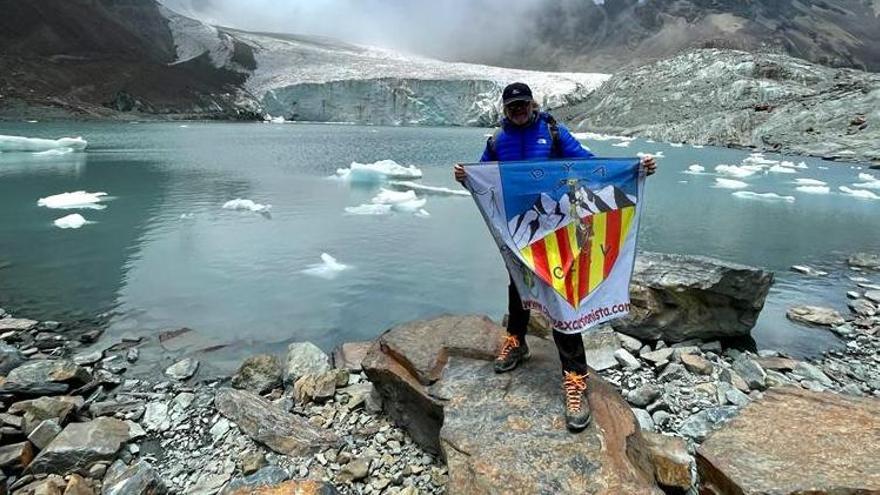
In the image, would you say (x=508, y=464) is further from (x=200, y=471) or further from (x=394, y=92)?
(x=394, y=92)

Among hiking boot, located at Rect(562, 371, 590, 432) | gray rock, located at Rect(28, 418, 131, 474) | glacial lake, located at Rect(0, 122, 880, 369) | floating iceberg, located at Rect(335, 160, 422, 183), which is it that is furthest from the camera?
floating iceberg, located at Rect(335, 160, 422, 183)

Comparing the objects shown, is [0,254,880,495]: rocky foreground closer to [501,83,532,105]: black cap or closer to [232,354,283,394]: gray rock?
[232,354,283,394]: gray rock

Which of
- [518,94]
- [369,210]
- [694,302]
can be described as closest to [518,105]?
[518,94]

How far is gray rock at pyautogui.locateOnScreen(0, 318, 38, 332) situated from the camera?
278 inches

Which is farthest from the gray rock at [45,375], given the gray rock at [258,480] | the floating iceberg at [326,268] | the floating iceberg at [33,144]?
the floating iceberg at [33,144]

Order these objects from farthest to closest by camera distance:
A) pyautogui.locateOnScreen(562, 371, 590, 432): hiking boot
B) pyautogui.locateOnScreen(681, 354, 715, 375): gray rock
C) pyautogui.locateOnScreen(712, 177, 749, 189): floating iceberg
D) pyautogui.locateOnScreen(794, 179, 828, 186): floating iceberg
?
pyautogui.locateOnScreen(794, 179, 828, 186): floating iceberg, pyautogui.locateOnScreen(712, 177, 749, 189): floating iceberg, pyautogui.locateOnScreen(681, 354, 715, 375): gray rock, pyautogui.locateOnScreen(562, 371, 590, 432): hiking boot

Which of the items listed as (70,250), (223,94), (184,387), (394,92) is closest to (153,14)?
(223,94)

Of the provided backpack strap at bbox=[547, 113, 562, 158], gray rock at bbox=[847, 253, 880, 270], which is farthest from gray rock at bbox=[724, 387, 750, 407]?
gray rock at bbox=[847, 253, 880, 270]

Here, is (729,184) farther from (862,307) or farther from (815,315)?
(815,315)

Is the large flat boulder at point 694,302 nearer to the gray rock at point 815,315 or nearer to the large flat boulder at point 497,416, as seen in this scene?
the gray rock at point 815,315

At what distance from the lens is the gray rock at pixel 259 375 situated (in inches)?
227

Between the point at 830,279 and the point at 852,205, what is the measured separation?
12110 mm

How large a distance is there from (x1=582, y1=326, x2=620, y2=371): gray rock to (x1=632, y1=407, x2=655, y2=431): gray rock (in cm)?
100

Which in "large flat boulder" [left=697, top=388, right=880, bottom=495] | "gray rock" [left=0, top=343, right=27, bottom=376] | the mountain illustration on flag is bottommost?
"gray rock" [left=0, top=343, right=27, bottom=376]
